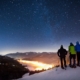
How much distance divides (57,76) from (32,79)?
12.1 ft

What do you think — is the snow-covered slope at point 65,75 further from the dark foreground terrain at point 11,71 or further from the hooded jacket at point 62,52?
the dark foreground terrain at point 11,71

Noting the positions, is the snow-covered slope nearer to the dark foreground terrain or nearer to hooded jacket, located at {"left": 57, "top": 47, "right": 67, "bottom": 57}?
hooded jacket, located at {"left": 57, "top": 47, "right": 67, "bottom": 57}

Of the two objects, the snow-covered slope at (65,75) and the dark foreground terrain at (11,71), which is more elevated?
the snow-covered slope at (65,75)

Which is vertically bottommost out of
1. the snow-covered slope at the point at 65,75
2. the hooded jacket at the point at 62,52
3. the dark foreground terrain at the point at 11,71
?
the dark foreground terrain at the point at 11,71

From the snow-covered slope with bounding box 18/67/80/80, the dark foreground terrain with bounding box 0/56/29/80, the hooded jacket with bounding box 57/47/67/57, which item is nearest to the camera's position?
the snow-covered slope with bounding box 18/67/80/80

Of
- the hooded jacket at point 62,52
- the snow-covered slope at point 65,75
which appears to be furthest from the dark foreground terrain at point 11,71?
the hooded jacket at point 62,52

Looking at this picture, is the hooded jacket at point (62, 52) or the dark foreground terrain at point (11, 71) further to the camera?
the dark foreground terrain at point (11, 71)

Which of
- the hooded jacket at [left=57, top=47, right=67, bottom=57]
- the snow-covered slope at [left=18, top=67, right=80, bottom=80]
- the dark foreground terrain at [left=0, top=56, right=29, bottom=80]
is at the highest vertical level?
the hooded jacket at [left=57, top=47, right=67, bottom=57]

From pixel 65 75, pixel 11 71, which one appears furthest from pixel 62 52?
pixel 11 71

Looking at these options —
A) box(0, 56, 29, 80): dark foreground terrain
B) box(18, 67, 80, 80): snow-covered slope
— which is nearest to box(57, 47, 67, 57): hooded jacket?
box(18, 67, 80, 80): snow-covered slope

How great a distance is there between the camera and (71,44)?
54.1 feet

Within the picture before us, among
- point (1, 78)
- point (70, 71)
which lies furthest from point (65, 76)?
point (1, 78)

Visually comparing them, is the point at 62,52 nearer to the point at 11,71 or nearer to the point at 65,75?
the point at 65,75

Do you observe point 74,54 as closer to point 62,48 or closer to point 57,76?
point 62,48
